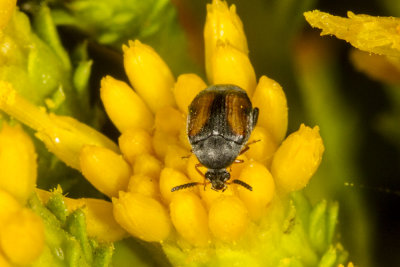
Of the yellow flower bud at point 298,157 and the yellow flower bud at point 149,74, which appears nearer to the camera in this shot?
the yellow flower bud at point 298,157

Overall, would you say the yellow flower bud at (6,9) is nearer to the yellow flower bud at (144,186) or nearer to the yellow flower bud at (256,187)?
the yellow flower bud at (144,186)

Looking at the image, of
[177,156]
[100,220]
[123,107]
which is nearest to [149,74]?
[123,107]

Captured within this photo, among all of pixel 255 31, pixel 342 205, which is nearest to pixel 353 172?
pixel 342 205

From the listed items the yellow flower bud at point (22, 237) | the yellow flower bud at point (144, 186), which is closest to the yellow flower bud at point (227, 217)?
the yellow flower bud at point (144, 186)

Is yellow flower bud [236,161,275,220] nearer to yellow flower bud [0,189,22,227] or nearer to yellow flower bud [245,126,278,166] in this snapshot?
yellow flower bud [245,126,278,166]

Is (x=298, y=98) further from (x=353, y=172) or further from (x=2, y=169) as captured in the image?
(x=2, y=169)

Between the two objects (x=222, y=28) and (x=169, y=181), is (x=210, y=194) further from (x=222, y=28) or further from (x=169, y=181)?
(x=222, y=28)
